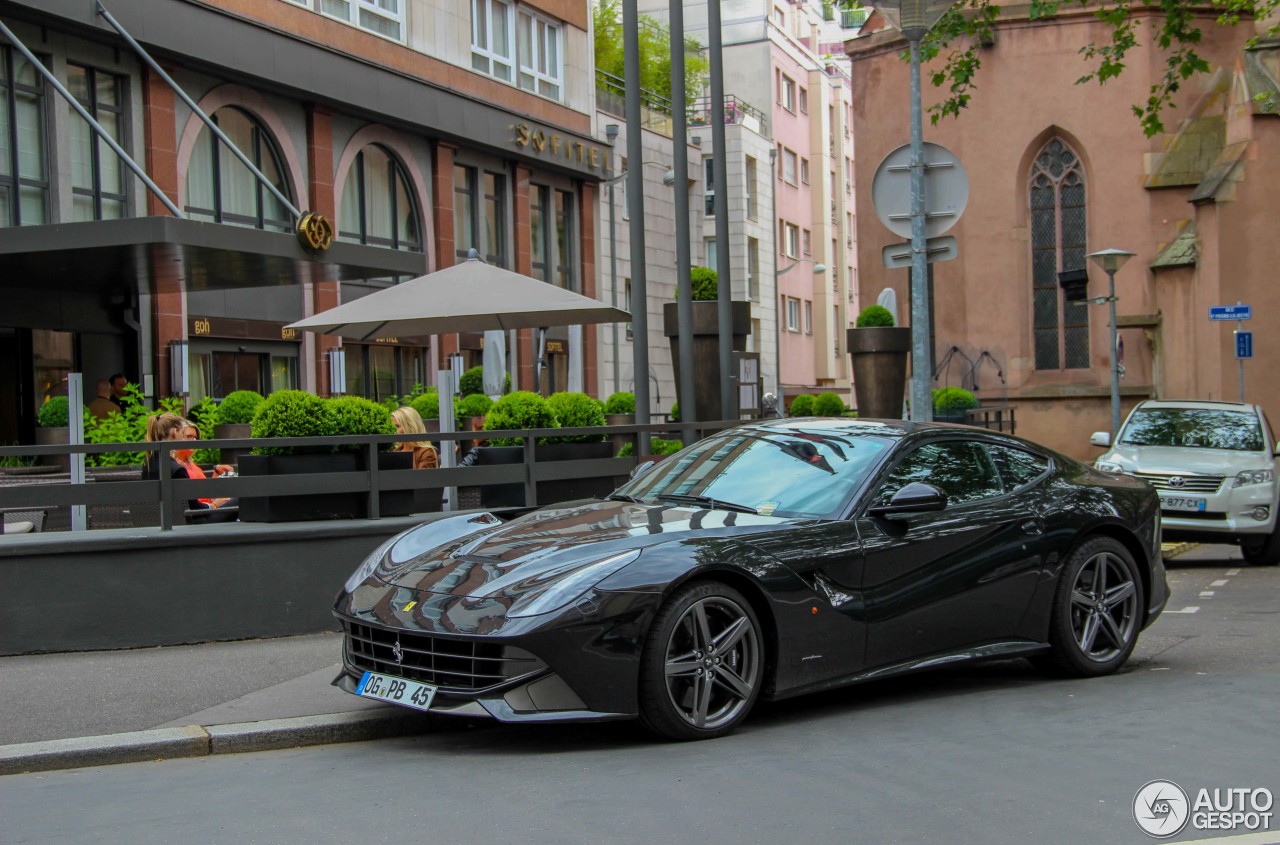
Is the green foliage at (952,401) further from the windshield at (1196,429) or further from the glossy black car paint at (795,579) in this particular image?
the glossy black car paint at (795,579)

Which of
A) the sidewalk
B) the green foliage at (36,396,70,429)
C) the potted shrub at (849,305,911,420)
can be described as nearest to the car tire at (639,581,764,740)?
the sidewalk

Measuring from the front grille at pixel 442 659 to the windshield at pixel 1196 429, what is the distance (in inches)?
437

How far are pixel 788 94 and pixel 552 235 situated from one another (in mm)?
32628

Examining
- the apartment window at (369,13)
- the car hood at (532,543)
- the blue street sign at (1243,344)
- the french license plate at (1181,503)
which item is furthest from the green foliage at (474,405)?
the blue street sign at (1243,344)

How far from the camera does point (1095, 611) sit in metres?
7.68

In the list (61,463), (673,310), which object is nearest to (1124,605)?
(61,463)

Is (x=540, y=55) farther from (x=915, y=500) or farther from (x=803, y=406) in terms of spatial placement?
(x=915, y=500)

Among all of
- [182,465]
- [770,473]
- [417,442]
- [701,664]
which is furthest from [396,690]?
[417,442]

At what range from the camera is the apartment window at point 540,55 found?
37500mm

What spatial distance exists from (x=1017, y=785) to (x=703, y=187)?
169 ft

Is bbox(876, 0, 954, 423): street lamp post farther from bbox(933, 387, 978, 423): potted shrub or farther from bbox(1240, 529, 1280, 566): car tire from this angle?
bbox(933, 387, 978, 423): potted shrub

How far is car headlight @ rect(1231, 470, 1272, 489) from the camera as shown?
14.0 m

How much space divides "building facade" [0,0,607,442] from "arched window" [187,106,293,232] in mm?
41

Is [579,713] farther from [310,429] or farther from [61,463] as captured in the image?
[61,463]
